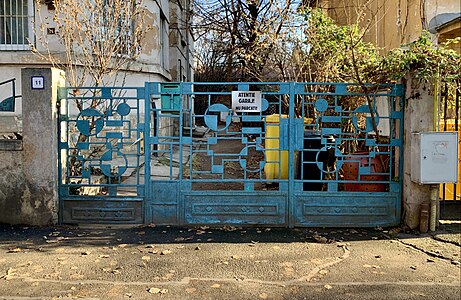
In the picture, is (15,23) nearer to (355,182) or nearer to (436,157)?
(355,182)

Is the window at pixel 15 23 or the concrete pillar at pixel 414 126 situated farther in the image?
the window at pixel 15 23

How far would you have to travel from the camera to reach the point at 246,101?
21.4 ft

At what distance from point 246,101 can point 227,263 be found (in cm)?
239

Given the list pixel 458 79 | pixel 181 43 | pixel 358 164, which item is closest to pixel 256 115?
pixel 358 164

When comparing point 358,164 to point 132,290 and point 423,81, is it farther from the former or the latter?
point 132,290

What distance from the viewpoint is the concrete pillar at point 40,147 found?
6484 millimetres

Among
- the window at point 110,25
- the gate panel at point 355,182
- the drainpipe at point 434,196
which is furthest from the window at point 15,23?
the drainpipe at point 434,196

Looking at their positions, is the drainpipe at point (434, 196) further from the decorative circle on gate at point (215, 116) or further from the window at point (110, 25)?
the window at point (110, 25)

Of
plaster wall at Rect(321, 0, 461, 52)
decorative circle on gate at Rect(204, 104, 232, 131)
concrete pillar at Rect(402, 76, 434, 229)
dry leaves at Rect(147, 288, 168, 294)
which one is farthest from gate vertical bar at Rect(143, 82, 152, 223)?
plaster wall at Rect(321, 0, 461, 52)

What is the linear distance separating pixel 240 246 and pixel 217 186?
11.7 feet

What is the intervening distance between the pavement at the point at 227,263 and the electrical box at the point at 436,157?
2.50 ft

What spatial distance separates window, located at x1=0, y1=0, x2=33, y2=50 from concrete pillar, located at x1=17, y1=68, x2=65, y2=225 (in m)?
6.12

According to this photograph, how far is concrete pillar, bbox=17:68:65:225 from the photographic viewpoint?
21.3 feet

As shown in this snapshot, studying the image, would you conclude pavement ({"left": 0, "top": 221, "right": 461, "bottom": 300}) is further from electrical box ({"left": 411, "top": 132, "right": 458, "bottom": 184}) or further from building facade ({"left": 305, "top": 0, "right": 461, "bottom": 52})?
building facade ({"left": 305, "top": 0, "right": 461, "bottom": 52})
